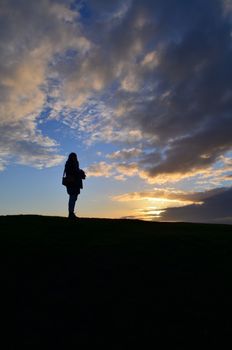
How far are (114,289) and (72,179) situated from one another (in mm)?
11776

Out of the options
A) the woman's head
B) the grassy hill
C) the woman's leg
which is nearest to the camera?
the grassy hill

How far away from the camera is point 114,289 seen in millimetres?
12625

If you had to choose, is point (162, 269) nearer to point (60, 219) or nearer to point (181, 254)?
point (181, 254)

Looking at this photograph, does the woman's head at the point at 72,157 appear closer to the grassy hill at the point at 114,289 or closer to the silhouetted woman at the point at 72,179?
the silhouetted woman at the point at 72,179

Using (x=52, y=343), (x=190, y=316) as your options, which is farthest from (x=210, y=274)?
(x=52, y=343)

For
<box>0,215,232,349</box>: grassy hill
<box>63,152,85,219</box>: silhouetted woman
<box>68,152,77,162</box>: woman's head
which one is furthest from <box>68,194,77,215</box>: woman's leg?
<box>0,215,232,349</box>: grassy hill

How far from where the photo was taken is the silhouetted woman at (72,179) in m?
23.7

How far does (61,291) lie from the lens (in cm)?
1231

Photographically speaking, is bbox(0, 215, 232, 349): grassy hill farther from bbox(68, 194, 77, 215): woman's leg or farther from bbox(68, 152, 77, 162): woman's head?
bbox(68, 152, 77, 162): woman's head

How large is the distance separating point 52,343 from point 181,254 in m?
7.78

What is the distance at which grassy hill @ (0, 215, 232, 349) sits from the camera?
34.2 ft

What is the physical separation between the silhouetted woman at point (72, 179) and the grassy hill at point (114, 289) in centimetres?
482

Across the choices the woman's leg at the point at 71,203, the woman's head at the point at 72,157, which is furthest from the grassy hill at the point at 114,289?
the woman's head at the point at 72,157

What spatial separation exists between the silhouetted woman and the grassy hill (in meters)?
4.82
